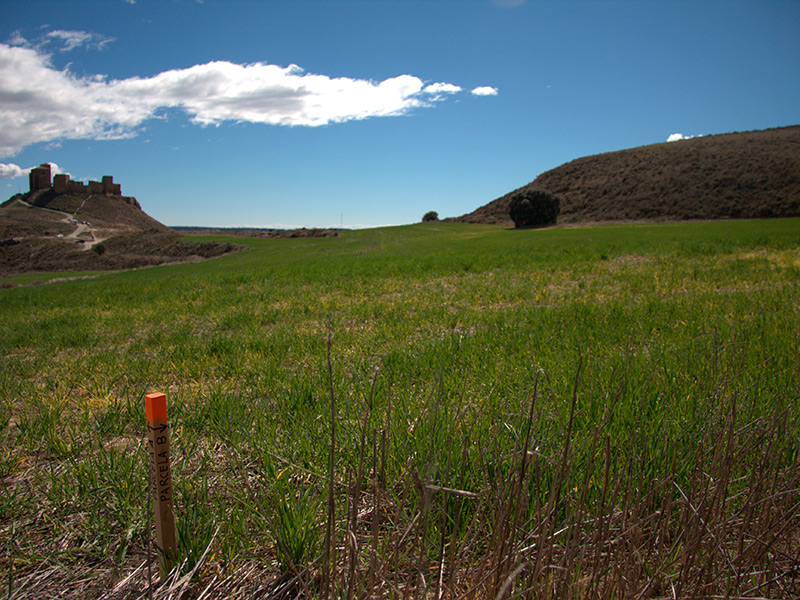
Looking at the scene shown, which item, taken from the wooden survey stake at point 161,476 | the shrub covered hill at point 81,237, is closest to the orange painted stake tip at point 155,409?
the wooden survey stake at point 161,476

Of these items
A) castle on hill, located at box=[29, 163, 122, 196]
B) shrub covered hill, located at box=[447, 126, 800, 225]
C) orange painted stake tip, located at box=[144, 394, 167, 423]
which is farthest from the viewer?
castle on hill, located at box=[29, 163, 122, 196]

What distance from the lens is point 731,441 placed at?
5.24 ft

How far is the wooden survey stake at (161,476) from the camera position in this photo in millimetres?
1438

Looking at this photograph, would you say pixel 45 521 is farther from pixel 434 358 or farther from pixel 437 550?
pixel 434 358

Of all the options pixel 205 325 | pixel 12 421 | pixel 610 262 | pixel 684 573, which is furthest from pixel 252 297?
pixel 610 262

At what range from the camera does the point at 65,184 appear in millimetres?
146375

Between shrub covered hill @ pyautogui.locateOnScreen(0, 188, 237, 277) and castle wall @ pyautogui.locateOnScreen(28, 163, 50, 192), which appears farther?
castle wall @ pyautogui.locateOnScreen(28, 163, 50, 192)

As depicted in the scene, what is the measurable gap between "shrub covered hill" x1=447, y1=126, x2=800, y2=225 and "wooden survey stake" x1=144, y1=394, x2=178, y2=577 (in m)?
82.6

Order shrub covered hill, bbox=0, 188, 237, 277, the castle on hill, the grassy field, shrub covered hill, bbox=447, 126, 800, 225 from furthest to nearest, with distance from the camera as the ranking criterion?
the castle on hill → shrub covered hill, bbox=447, 126, 800, 225 → shrub covered hill, bbox=0, 188, 237, 277 → the grassy field

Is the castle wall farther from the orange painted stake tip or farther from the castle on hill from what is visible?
the orange painted stake tip

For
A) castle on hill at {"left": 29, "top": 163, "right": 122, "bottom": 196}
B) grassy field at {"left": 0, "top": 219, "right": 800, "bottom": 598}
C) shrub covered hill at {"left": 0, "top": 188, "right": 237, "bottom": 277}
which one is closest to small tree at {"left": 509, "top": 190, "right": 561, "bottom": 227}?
shrub covered hill at {"left": 0, "top": 188, "right": 237, "bottom": 277}

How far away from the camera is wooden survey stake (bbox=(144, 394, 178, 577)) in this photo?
4.72ft

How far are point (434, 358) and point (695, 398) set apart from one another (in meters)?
2.32

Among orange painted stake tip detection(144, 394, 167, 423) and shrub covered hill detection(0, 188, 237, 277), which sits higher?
shrub covered hill detection(0, 188, 237, 277)
